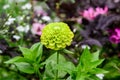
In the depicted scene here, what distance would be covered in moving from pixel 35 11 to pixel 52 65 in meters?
0.70

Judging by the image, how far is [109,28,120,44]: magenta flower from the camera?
1689mm

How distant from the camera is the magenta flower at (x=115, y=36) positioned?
1.69m

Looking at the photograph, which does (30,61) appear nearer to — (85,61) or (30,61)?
(30,61)

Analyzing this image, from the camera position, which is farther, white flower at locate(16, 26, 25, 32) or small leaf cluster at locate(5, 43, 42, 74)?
white flower at locate(16, 26, 25, 32)

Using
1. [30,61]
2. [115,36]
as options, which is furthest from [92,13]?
[30,61]

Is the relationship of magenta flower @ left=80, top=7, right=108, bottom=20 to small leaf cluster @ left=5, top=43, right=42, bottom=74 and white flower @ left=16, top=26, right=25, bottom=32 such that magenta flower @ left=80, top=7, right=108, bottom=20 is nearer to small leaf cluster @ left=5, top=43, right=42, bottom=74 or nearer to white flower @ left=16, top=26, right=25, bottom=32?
white flower @ left=16, top=26, right=25, bottom=32

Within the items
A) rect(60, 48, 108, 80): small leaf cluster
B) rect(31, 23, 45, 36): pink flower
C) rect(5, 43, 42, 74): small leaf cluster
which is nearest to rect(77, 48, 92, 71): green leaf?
rect(60, 48, 108, 80): small leaf cluster

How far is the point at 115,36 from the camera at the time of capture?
5.56 feet

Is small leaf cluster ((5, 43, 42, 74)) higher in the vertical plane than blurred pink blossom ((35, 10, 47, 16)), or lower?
lower

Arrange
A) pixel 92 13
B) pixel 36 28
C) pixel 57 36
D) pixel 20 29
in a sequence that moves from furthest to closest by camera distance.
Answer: pixel 92 13
pixel 36 28
pixel 20 29
pixel 57 36

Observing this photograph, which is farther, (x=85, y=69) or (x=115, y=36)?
(x=115, y=36)

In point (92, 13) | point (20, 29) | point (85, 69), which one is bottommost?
point (85, 69)

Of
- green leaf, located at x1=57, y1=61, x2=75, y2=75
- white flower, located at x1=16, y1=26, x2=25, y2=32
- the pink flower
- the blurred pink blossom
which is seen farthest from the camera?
the blurred pink blossom

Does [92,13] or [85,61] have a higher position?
[92,13]
